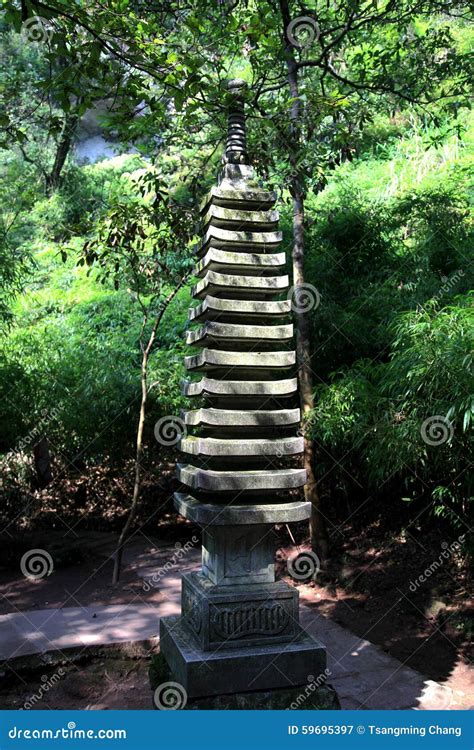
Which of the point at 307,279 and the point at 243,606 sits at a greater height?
the point at 307,279

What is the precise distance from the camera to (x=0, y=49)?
17.4 meters

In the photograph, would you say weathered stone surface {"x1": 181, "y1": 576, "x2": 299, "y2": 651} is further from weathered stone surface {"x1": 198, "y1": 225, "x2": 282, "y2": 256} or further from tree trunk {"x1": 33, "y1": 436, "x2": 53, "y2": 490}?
tree trunk {"x1": 33, "y1": 436, "x2": 53, "y2": 490}

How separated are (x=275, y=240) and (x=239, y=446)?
130cm

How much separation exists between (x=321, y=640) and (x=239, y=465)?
236 cm

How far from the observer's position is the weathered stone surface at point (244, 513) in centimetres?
336

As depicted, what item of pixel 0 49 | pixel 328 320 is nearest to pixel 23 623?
pixel 328 320

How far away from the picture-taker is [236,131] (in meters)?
3.83

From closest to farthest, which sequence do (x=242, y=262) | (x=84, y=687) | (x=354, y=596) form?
(x=242, y=262) → (x=84, y=687) → (x=354, y=596)

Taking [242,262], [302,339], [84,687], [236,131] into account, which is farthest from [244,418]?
[302,339]

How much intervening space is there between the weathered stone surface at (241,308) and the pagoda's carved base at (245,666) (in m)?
1.90

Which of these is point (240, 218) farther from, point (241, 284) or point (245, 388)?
point (245, 388)

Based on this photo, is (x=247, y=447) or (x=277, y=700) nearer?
(x=277, y=700)

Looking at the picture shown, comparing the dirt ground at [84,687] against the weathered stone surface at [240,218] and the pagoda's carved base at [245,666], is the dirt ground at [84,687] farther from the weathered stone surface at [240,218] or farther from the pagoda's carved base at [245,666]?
the weathered stone surface at [240,218]

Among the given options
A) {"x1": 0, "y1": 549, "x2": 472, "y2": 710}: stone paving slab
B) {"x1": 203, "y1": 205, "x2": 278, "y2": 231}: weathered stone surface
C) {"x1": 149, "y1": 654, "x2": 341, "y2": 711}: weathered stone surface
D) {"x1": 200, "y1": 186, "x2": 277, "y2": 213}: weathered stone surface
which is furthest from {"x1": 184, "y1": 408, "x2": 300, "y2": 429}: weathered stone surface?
{"x1": 0, "y1": 549, "x2": 472, "y2": 710}: stone paving slab
